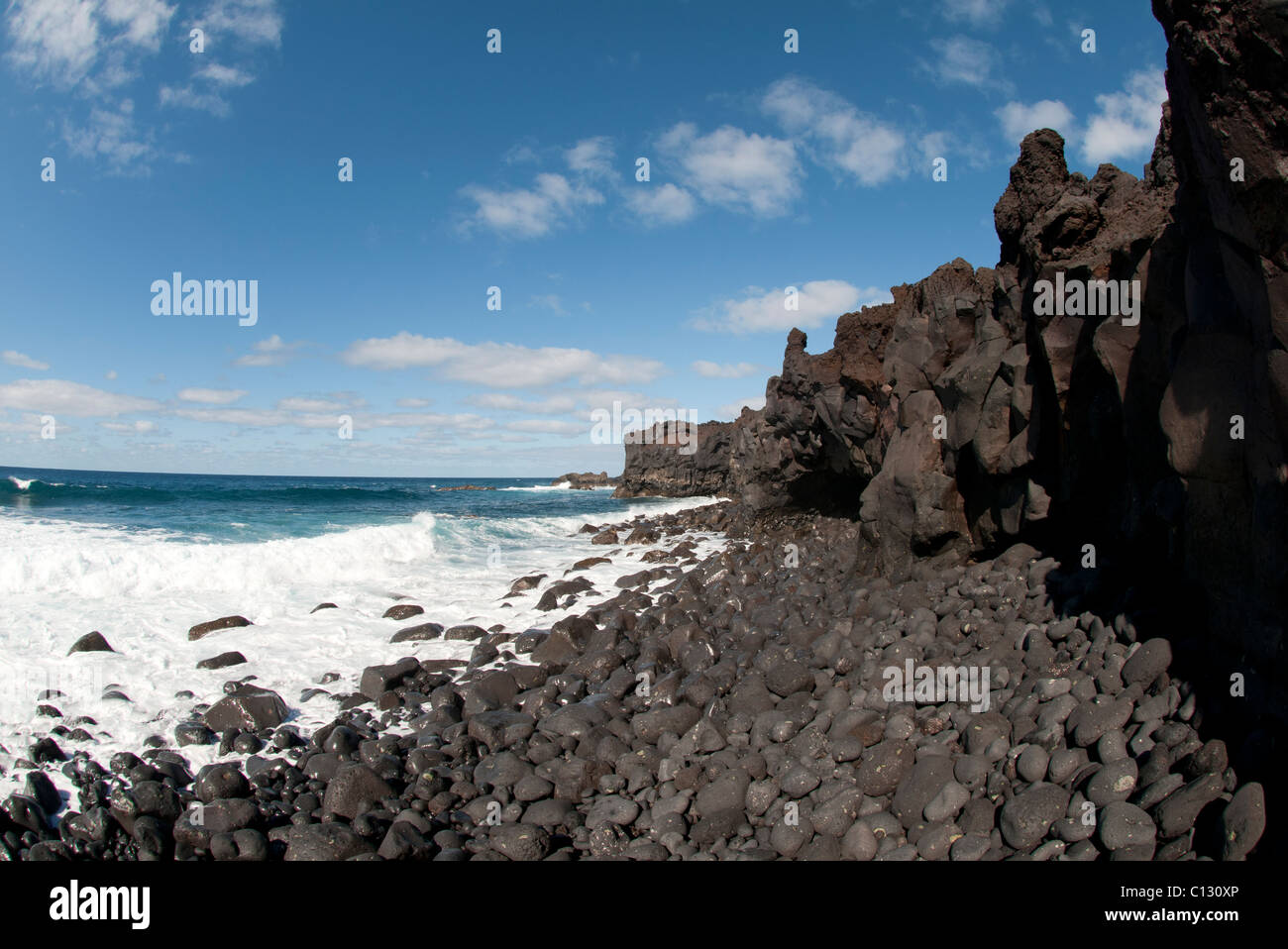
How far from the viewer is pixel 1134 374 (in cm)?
727

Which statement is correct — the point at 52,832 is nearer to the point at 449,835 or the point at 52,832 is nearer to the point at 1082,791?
the point at 449,835

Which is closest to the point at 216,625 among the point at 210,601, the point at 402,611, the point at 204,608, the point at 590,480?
the point at 204,608

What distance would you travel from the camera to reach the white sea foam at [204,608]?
940 centimetres

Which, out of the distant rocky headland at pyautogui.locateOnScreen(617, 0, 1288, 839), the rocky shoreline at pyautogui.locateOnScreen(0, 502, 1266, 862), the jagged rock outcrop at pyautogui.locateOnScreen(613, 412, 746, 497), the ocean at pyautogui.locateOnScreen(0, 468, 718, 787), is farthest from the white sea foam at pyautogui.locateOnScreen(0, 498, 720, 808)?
the jagged rock outcrop at pyautogui.locateOnScreen(613, 412, 746, 497)

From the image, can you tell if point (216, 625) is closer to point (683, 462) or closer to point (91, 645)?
point (91, 645)

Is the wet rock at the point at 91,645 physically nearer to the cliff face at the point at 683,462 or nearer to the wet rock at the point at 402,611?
the wet rock at the point at 402,611

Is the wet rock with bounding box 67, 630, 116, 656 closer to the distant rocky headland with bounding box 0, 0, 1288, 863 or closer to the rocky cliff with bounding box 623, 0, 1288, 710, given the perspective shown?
the distant rocky headland with bounding box 0, 0, 1288, 863

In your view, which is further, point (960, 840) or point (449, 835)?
point (449, 835)

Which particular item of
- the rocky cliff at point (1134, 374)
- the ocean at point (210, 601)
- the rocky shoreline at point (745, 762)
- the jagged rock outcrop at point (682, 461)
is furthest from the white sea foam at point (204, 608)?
the jagged rock outcrop at point (682, 461)

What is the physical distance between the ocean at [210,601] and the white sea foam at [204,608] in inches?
1.3

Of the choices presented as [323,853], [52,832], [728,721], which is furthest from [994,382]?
[52,832]
